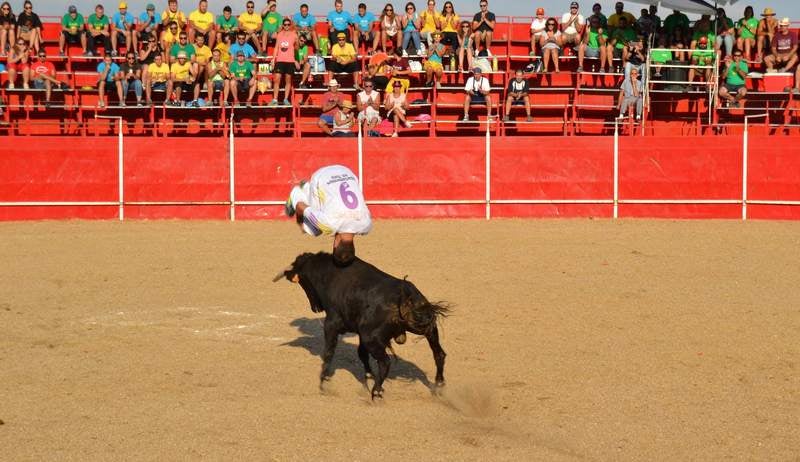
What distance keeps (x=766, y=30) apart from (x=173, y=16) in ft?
42.4

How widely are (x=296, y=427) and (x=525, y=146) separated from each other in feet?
43.4

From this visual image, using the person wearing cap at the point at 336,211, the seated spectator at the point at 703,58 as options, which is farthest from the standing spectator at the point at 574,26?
the person wearing cap at the point at 336,211

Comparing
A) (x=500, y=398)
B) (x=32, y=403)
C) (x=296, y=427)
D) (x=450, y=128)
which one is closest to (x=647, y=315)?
(x=500, y=398)

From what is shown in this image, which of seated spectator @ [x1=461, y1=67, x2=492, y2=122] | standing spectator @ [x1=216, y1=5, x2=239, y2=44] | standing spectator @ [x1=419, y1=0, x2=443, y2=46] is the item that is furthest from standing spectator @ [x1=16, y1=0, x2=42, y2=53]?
seated spectator @ [x1=461, y1=67, x2=492, y2=122]

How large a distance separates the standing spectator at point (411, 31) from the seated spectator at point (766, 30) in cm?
742

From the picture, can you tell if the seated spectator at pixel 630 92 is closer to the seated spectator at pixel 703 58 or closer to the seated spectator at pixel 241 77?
the seated spectator at pixel 703 58

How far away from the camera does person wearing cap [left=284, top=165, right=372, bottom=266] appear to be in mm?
8031

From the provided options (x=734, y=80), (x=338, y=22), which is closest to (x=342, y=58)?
(x=338, y=22)

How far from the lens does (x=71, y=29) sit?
23875mm

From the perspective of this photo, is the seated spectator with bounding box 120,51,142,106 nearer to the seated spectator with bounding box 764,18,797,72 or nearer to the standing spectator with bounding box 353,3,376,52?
the standing spectator with bounding box 353,3,376,52

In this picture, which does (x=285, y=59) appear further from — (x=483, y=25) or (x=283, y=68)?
(x=483, y=25)

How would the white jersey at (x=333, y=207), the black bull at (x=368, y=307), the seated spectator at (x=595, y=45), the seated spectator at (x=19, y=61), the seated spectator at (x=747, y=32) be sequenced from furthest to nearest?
1. the seated spectator at (x=747, y=32)
2. the seated spectator at (x=595, y=45)
3. the seated spectator at (x=19, y=61)
4. the white jersey at (x=333, y=207)
5. the black bull at (x=368, y=307)

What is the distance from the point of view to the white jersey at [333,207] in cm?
803

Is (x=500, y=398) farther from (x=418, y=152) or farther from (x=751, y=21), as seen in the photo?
(x=751, y=21)
